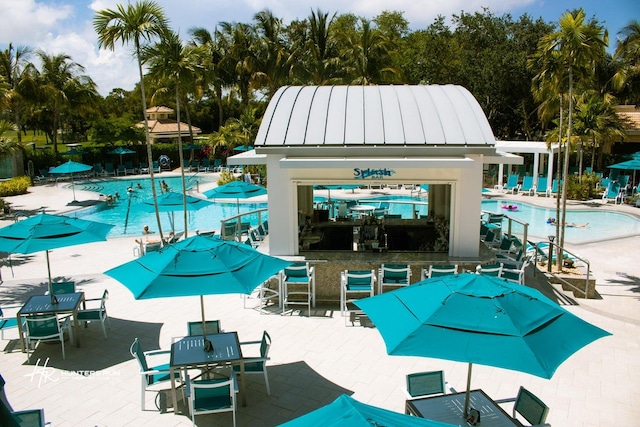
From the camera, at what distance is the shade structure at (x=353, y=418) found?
347 cm

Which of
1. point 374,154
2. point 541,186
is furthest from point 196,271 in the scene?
point 541,186

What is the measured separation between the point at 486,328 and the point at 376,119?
841 centimetres

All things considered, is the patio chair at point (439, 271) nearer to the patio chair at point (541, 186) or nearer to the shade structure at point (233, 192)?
the shade structure at point (233, 192)

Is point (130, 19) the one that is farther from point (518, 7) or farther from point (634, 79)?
point (518, 7)

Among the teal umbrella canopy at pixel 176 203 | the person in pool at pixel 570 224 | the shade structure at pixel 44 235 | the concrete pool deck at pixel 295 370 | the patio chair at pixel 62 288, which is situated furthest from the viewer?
the person in pool at pixel 570 224

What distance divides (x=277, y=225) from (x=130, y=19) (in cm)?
815

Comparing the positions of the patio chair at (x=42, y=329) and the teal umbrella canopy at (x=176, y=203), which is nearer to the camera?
the patio chair at (x=42, y=329)

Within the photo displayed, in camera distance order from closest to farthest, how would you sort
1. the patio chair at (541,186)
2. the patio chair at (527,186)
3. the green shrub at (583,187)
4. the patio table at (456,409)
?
the patio table at (456,409)
the green shrub at (583,187)
the patio chair at (541,186)
the patio chair at (527,186)

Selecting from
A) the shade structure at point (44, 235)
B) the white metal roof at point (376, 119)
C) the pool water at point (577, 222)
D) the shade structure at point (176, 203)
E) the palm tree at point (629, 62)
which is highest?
the palm tree at point (629, 62)

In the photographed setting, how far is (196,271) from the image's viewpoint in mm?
6980

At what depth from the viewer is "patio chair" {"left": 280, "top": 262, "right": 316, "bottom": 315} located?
11.0 metres

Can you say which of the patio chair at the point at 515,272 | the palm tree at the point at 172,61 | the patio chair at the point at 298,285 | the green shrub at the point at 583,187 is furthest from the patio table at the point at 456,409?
the green shrub at the point at 583,187

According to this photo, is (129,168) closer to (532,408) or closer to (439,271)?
(439,271)

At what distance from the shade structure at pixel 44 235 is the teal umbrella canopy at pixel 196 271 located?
260 centimetres
